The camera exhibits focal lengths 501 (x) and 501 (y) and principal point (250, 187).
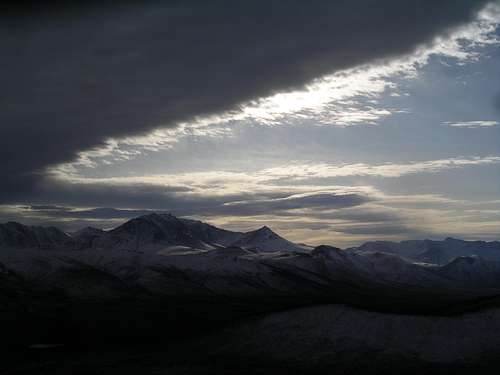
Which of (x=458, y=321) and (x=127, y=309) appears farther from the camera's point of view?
(x=127, y=309)

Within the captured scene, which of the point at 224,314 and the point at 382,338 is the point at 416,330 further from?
the point at 224,314

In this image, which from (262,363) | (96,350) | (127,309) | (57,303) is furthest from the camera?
(57,303)

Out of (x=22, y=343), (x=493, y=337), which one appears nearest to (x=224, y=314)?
(x=22, y=343)

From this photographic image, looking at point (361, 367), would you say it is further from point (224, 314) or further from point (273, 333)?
point (224, 314)

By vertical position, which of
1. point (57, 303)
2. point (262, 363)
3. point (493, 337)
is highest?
point (493, 337)

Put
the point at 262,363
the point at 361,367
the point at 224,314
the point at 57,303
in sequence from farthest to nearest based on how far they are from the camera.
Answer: the point at 57,303 < the point at 224,314 < the point at 262,363 < the point at 361,367

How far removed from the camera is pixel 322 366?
65188 millimetres

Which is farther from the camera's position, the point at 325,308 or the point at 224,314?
the point at 224,314

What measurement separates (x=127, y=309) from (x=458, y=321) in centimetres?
12148

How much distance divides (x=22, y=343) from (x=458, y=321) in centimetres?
7708

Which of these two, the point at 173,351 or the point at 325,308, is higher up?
the point at 325,308

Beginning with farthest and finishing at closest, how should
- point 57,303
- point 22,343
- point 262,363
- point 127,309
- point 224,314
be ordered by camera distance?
1. point 57,303
2. point 127,309
3. point 224,314
4. point 22,343
5. point 262,363

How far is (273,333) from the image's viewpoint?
7900 cm

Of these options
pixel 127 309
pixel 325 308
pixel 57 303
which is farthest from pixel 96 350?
pixel 57 303
